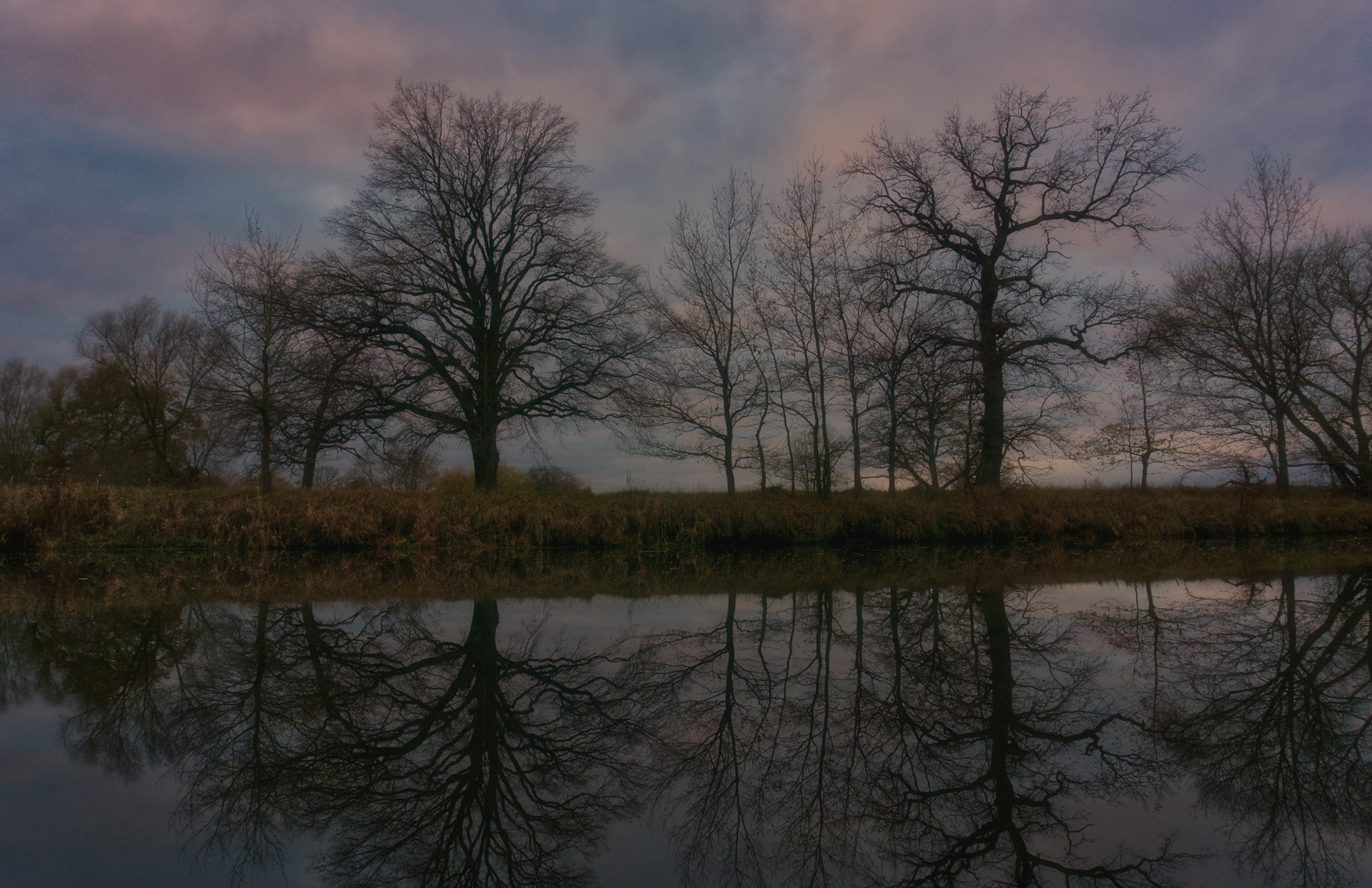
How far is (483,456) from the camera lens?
1936 centimetres

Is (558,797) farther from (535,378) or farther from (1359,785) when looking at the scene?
(535,378)

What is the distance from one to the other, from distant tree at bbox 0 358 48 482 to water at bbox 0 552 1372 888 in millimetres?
30617

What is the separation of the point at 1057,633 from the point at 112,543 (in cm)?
1444

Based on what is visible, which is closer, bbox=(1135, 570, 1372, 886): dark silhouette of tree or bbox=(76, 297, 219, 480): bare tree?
bbox=(1135, 570, 1372, 886): dark silhouette of tree

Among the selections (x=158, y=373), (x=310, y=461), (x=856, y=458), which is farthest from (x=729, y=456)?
(x=158, y=373)

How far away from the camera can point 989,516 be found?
575 inches

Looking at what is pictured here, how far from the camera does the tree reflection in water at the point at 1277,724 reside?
2.43m

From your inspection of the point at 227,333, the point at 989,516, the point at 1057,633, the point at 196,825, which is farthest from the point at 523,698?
the point at 227,333

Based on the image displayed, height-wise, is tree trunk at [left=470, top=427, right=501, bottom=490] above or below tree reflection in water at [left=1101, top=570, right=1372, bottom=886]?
above

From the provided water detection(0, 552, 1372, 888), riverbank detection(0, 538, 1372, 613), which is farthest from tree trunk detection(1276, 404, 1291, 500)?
water detection(0, 552, 1372, 888)

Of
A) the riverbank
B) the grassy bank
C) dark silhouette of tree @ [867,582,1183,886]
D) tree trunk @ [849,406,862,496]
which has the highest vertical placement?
tree trunk @ [849,406,862,496]

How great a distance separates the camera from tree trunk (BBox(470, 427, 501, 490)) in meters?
19.2

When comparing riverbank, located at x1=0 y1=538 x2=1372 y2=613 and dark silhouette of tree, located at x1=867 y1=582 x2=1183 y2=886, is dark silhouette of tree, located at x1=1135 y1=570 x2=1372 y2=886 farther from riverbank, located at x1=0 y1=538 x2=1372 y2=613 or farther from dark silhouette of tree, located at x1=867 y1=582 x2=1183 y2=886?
riverbank, located at x1=0 y1=538 x2=1372 y2=613

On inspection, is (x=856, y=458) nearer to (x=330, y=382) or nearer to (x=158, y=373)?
(x=330, y=382)
